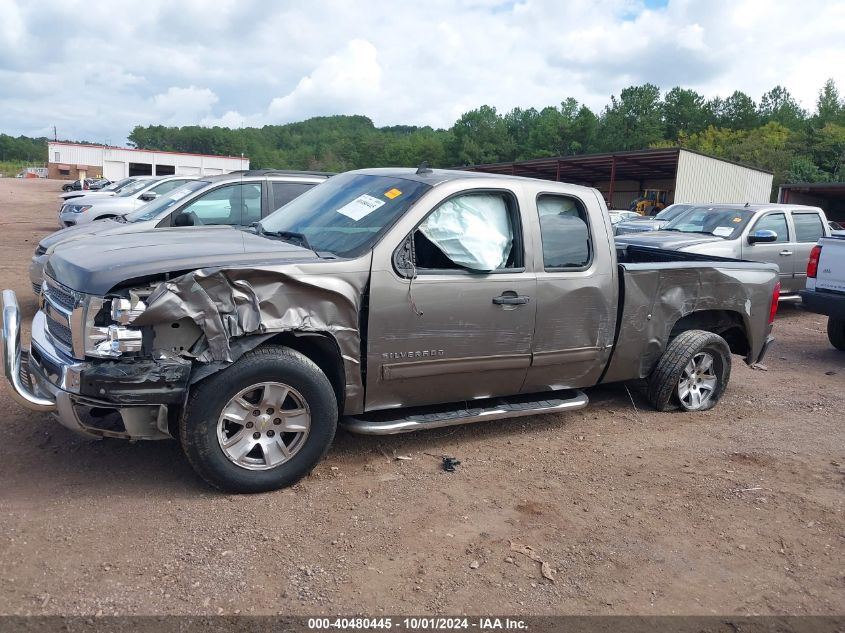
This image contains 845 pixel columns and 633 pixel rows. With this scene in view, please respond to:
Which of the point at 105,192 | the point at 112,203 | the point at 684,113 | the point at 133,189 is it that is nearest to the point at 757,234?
the point at 112,203

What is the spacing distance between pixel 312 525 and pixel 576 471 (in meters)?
1.88

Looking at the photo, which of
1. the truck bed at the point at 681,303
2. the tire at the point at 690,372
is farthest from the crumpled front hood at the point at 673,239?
the tire at the point at 690,372

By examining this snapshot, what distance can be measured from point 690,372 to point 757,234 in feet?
18.0

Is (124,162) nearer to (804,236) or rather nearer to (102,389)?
(804,236)

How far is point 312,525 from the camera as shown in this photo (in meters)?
3.80

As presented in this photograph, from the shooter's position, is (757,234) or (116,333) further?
(757,234)

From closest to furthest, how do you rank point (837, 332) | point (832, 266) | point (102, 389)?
point (102, 389) → point (832, 266) → point (837, 332)

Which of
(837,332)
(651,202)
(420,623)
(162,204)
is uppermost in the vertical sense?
(651,202)

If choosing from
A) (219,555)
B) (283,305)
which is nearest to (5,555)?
(219,555)

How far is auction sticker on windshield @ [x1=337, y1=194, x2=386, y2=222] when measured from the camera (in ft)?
15.5

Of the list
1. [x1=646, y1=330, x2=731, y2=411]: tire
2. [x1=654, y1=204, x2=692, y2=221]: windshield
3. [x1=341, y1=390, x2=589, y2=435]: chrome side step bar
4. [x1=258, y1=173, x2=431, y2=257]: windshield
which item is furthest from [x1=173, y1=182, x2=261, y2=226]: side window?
[x1=654, y1=204, x2=692, y2=221]: windshield

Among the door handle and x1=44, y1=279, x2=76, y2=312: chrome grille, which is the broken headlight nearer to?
Result: x1=44, y1=279, x2=76, y2=312: chrome grille

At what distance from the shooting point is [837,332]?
902cm

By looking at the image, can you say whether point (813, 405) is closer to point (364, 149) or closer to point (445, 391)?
point (445, 391)
